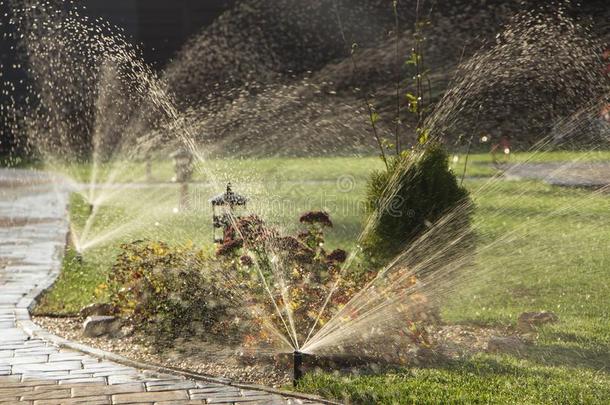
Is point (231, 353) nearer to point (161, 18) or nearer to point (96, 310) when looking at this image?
point (96, 310)

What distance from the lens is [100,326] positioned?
286 inches

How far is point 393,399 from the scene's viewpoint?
548cm

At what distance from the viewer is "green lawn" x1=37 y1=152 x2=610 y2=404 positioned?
18.9 feet

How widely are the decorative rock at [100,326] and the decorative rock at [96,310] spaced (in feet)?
0.96

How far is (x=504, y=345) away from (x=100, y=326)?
107 inches

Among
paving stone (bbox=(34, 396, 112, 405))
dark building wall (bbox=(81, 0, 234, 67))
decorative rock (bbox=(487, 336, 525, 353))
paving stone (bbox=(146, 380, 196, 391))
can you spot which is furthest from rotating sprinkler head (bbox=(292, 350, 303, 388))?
dark building wall (bbox=(81, 0, 234, 67))

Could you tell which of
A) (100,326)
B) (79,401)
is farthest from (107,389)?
(100,326)

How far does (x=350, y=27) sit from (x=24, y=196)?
41.1ft

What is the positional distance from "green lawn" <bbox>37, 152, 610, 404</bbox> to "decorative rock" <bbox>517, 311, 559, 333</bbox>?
78mm

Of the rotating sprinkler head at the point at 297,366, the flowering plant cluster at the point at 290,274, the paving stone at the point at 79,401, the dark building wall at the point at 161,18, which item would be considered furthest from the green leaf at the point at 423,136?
the dark building wall at the point at 161,18

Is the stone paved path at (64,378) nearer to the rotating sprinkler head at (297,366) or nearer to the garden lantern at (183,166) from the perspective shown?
the rotating sprinkler head at (297,366)

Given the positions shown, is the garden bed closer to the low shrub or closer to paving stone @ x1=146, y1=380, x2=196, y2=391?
paving stone @ x1=146, y1=380, x2=196, y2=391

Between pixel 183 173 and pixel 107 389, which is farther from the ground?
pixel 183 173

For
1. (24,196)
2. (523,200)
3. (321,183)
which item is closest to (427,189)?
(523,200)
